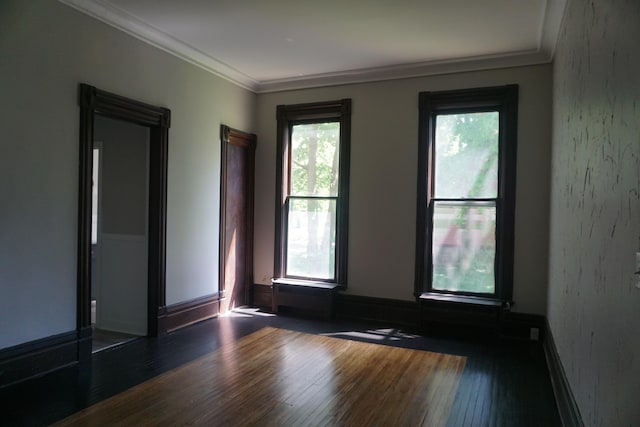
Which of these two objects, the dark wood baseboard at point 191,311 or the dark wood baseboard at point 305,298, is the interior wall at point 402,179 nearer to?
the dark wood baseboard at point 305,298

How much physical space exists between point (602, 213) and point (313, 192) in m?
4.13

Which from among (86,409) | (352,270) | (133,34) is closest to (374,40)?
(133,34)

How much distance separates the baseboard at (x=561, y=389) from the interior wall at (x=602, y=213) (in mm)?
100

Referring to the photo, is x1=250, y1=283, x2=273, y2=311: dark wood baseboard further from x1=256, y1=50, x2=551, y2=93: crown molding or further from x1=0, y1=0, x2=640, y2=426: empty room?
x1=256, y1=50, x2=551, y2=93: crown molding

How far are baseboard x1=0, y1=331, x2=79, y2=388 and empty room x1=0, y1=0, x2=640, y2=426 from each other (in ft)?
0.06

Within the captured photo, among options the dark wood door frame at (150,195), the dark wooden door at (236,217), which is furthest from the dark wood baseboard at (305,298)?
the dark wood door frame at (150,195)

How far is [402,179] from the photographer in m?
5.30

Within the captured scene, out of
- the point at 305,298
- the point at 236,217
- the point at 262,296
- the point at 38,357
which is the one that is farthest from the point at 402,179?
→ the point at 38,357

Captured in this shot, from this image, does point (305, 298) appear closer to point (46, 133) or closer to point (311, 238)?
point (311, 238)

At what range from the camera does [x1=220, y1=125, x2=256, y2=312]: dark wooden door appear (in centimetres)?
552

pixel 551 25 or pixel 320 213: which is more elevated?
pixel 551 25

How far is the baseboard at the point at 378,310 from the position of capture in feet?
17.2

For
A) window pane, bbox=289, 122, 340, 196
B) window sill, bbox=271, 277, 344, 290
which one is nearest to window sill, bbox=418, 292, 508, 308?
window sill, bbox=271, 277, 344, 290

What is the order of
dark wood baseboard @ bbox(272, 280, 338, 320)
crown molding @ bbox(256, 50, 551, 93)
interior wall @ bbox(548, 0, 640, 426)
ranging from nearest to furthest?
interior wall @ bbox(548, 0, 640, 426) → crown molding @ bbox(256, 50, 551, 93) → dark wood baseboard @ bbox(272, 280, 338, 320)
